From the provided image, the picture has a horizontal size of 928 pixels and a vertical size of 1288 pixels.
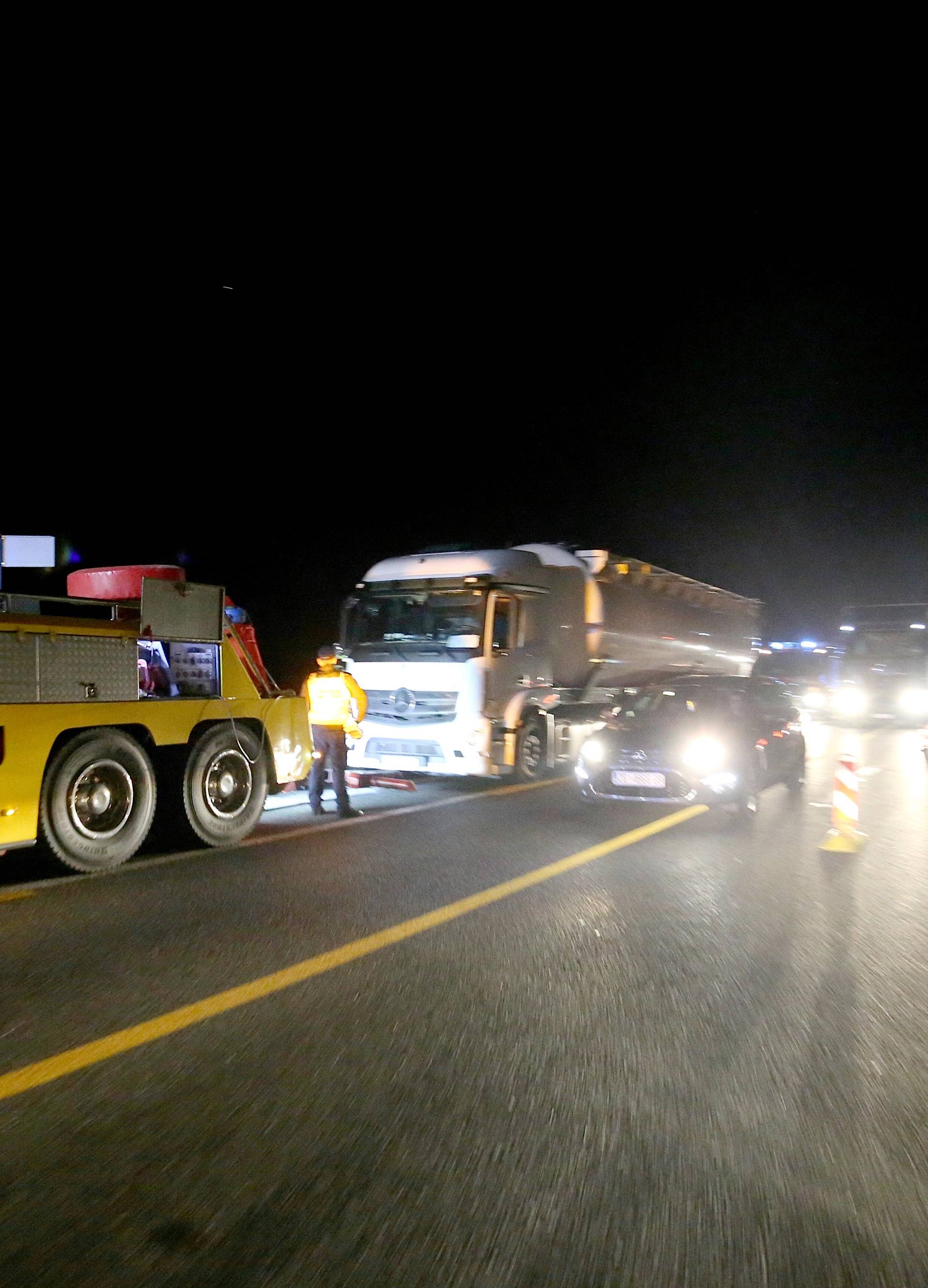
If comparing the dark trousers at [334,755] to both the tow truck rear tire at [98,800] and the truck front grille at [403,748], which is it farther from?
the tow truck rear tire at [98,800]

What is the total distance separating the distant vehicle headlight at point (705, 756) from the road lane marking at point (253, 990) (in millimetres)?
2445

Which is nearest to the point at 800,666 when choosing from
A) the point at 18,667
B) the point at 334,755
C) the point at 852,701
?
the point at 852,701

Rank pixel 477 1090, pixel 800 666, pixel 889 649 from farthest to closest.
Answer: pixel 800 666, pixel 889 649, pixel 477 1090

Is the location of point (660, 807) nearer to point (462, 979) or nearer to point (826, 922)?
point (826, 922)

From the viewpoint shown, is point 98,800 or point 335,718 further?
point 335,718

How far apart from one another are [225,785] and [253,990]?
170 inches

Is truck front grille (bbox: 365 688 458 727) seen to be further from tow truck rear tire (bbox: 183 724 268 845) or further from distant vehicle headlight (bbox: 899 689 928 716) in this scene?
distant vehicle headlight (bbox: 899 689 928 716)

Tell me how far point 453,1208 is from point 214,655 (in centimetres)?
678

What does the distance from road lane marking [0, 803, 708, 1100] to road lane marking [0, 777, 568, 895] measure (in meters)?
2.70

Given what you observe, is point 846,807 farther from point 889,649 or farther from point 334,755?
point 889,649

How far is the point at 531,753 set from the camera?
570 inches

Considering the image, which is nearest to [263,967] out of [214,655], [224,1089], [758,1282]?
[224,1089]

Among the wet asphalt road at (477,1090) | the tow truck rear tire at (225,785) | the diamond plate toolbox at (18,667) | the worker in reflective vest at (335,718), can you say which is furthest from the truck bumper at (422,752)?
the diamond plate toolbox at (18,667)

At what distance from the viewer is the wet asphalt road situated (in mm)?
3049
